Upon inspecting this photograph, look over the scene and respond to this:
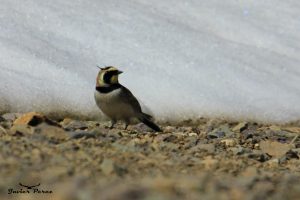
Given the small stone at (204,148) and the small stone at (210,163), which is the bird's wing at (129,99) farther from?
the small stone at (210,163)

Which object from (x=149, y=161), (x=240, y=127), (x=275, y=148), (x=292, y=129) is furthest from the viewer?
(x=292, y=129)

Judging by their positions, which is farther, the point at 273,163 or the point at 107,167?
the point at 273,163

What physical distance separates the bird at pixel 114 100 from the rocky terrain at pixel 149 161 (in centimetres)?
17

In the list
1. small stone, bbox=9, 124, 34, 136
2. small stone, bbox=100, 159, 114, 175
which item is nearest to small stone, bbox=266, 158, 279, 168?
small stone, bbox=9, 124, 34, 136

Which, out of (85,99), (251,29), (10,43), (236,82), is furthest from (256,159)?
(251,29)

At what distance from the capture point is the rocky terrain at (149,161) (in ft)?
9.45

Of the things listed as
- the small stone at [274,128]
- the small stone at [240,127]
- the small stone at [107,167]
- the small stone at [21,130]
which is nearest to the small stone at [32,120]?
the small stone at [21,130]

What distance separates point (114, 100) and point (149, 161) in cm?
213

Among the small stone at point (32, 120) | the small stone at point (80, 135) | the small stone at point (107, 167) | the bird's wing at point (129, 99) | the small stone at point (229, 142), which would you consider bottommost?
the small stone at point (229, 142)

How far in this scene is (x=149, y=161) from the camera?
13.3ft

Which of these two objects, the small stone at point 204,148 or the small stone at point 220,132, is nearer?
the small stone at point 204,148

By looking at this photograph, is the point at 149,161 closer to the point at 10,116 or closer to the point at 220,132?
the point at 10,116

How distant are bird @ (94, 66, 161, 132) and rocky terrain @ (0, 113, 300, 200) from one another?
0.17 m

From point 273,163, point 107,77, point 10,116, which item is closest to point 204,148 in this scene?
point 273,163
